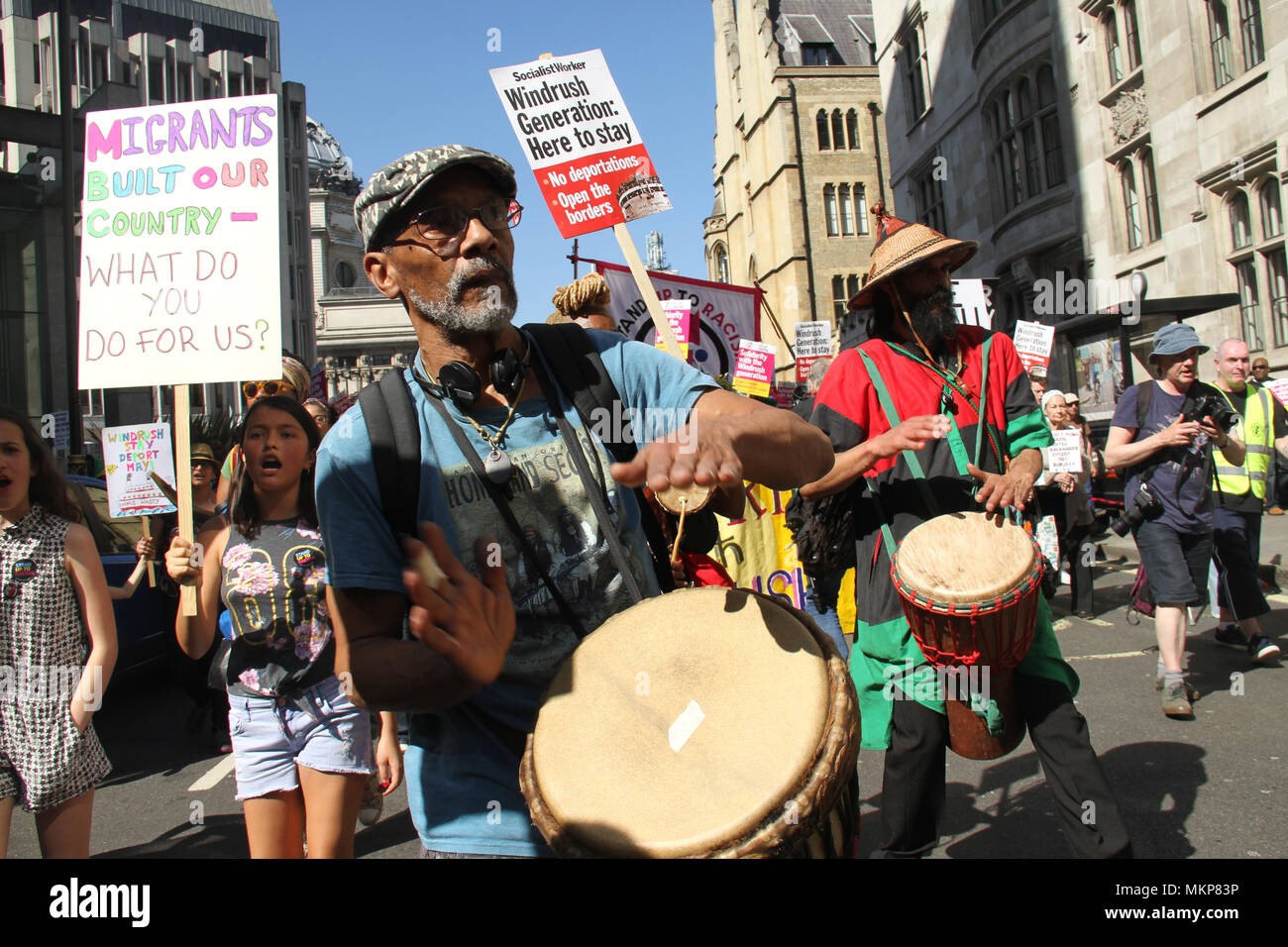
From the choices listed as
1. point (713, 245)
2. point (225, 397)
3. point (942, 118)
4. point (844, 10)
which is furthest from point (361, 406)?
point (713, 245)

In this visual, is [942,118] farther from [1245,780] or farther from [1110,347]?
[1245,780]

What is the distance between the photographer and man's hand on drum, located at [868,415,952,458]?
110 inches

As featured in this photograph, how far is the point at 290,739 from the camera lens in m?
3.43

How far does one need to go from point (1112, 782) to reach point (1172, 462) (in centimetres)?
226

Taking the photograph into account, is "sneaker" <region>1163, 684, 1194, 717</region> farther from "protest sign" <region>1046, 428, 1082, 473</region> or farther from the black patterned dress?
the black patterned dress

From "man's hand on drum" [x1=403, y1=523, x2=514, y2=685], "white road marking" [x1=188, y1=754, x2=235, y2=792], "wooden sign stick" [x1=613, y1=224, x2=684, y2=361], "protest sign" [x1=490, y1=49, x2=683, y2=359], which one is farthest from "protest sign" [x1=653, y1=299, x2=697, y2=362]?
"man's hand on drum" [x1=403, y1=523, x2=514, y2=685]

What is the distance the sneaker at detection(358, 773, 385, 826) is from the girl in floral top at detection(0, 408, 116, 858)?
1114 millimetres

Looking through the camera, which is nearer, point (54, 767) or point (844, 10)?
point (54, 767)

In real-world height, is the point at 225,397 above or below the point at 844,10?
below

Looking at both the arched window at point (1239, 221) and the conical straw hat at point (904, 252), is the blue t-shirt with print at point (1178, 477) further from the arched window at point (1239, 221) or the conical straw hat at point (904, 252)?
the arched window at point (1239, 221)

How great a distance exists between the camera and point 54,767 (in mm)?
3402

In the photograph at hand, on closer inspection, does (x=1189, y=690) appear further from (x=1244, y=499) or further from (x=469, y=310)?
(x=469, y=310)
